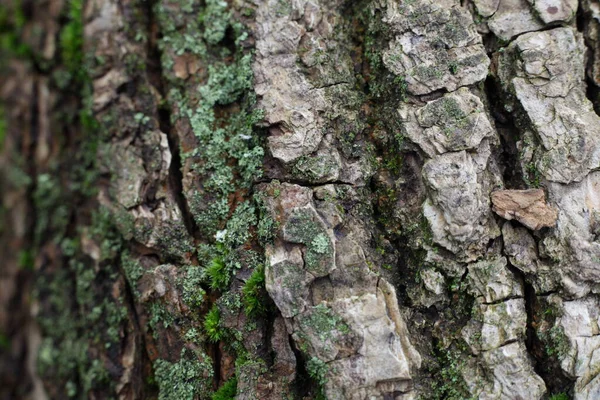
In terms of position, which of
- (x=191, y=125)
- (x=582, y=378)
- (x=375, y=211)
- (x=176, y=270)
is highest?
(x=191, y=125)

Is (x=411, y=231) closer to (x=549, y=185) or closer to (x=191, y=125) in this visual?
(x=549, y=185)

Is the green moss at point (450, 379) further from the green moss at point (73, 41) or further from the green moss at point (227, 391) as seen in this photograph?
the green moss at point (73, 41)

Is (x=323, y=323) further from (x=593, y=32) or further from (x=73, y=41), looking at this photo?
(x=73, y=41)

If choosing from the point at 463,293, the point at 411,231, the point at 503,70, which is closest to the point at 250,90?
the point at 411,231

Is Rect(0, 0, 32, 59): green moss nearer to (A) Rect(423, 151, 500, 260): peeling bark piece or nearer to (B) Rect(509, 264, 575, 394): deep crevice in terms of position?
(A) Rect(423, 151, 500, 260): peeling bark piece

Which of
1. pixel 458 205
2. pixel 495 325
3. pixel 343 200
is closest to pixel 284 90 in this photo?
pixel 343 200
